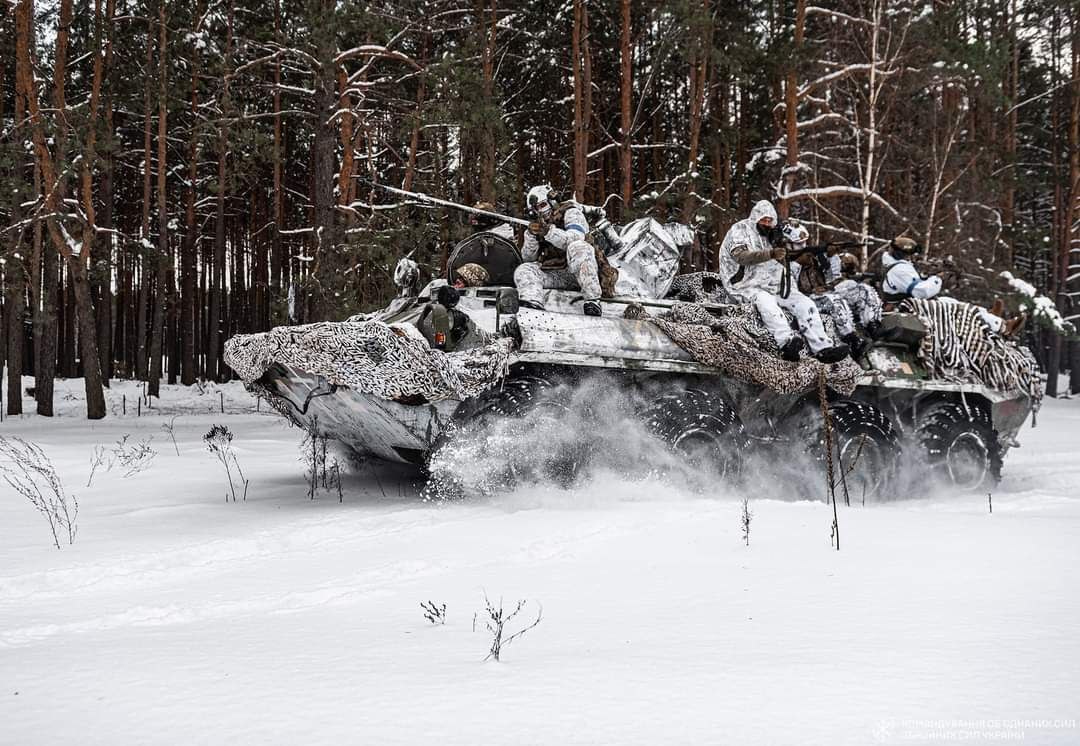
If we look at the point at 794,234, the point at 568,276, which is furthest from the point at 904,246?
the point at 568,276

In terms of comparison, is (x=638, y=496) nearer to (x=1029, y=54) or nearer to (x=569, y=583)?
(x=569, y=583)

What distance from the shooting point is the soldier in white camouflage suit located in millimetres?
7961

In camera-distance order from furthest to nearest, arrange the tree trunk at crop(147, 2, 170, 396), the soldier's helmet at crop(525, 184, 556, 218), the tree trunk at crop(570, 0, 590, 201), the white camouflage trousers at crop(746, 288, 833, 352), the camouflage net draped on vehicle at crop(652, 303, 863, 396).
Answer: the tree trunk at crop(147, 2, 170, 396), the tree trunk at crop(570, 0, 590, 201), the soldier's helmet at crop(525, 184, 556, 218), the white camouflage trousers at crop(746, 288, 833, 352), the camouflage net draped on vehicle at crop(652, 303, 863, 396)

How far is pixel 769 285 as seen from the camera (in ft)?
27.9

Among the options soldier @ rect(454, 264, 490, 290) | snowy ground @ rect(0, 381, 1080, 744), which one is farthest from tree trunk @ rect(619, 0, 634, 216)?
snowy ground @ rect(0, 381, 1080, 744)

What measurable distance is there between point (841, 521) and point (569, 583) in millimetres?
2324

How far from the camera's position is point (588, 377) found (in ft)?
24.5

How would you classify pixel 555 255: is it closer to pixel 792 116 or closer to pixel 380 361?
pixel 380 361

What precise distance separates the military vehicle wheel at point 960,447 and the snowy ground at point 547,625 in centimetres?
209

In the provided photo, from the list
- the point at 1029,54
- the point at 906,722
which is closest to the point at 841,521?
the point at 906,722

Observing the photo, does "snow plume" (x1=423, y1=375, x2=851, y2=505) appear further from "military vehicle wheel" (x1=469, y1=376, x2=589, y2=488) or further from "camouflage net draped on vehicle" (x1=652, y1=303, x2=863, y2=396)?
"camouflage net draped on vehicle" (x1=652, y1=303, x2=863, y2=396)

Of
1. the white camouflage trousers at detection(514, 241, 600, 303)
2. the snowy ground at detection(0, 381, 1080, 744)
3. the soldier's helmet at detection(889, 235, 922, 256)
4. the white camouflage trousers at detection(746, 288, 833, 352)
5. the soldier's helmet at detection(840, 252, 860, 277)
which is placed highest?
the soldier's helmet at detection(889, 235, 922, 256)

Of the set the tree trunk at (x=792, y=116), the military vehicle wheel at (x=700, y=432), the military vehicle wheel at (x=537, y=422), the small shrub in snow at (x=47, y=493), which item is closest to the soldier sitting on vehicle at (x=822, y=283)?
the military vehicle wheel at (x=700, y=432)

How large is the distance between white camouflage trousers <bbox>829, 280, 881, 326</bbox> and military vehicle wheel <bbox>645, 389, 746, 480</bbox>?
6.88ft
